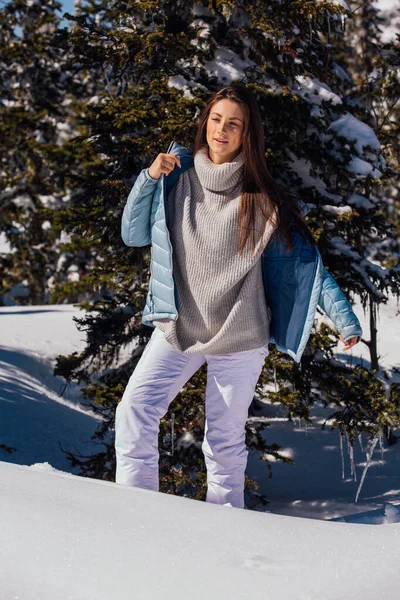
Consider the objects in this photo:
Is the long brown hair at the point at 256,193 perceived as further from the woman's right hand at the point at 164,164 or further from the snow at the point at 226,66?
the snow at the point at 226,66

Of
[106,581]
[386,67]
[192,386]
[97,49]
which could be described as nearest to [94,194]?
[97,49]

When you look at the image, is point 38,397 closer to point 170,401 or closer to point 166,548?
point 170,401

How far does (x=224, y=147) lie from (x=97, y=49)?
404cm

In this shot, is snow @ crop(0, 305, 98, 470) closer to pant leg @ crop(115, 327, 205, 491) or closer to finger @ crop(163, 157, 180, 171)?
pant leg @ crop(115, 327, 205, 491)

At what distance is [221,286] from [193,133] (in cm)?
325

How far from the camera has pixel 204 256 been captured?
3332 millimetres

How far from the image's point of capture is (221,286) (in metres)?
3.29

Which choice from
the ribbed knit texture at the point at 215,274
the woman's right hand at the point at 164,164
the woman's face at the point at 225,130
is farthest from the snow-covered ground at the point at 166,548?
the woman's face at the point at 225,130

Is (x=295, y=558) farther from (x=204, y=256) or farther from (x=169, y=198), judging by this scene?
(x=169, y=198)

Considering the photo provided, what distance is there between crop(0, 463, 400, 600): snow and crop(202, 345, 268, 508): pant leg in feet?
2.36

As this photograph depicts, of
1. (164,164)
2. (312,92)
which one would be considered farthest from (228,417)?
(312,92)

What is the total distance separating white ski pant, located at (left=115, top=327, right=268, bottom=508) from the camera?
3.25m

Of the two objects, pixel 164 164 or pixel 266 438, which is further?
pixel 266 438

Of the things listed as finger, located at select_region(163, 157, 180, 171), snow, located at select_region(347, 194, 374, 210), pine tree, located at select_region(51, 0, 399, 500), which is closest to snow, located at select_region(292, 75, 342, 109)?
pine tree, located at select_region(51, 0, 399, 500)
